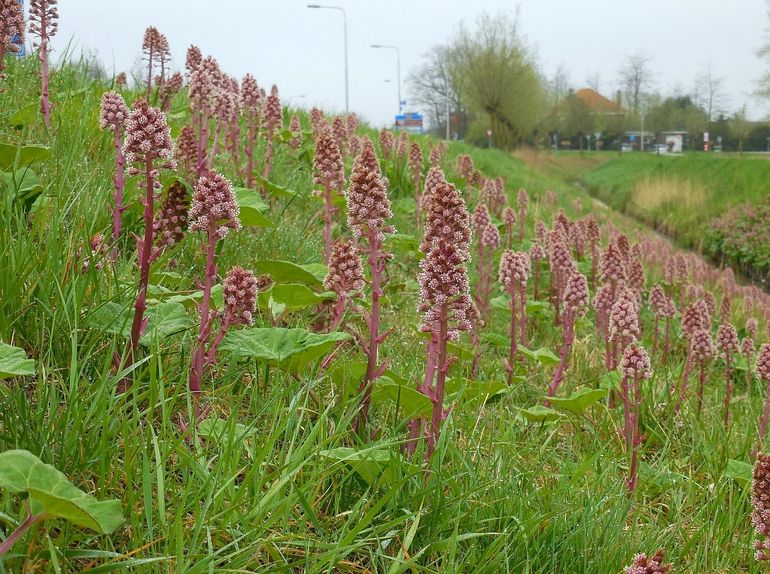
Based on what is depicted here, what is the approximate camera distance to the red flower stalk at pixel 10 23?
175 inches

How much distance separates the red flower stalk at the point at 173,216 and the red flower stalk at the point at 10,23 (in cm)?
178

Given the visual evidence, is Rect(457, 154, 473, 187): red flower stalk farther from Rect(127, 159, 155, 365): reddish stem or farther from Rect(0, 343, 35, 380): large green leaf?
Rect(0, 343, 35, 380): large green leaf

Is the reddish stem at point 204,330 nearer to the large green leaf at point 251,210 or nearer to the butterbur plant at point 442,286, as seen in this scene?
the butterbur plant at point 442,286

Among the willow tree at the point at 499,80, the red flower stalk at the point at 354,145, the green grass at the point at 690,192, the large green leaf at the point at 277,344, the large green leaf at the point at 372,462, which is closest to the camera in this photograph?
the large green leaf at the point at 372,462

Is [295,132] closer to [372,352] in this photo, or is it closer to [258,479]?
[372,352]

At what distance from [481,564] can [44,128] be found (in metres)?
3.91

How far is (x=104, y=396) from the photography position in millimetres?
2148

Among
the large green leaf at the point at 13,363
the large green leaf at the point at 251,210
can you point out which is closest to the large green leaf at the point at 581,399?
the large green leaf at the point at 251,210

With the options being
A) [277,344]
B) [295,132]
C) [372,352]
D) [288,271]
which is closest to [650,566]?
[372,352]

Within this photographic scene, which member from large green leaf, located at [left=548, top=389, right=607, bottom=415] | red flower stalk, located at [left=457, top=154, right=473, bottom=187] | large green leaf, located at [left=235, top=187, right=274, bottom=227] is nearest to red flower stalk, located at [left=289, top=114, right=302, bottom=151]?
red flower stalk, located at [left=457, top=154, right=473, bottom=187]

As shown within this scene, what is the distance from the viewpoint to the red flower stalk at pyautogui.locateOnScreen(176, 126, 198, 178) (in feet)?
16.2

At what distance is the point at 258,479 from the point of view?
89.4 inches

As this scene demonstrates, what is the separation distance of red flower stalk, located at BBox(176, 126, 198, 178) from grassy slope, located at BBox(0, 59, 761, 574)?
0.99 meters

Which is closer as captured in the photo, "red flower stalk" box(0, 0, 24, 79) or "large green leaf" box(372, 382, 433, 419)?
"large green leaf" box(372, 382, 433, 419)
